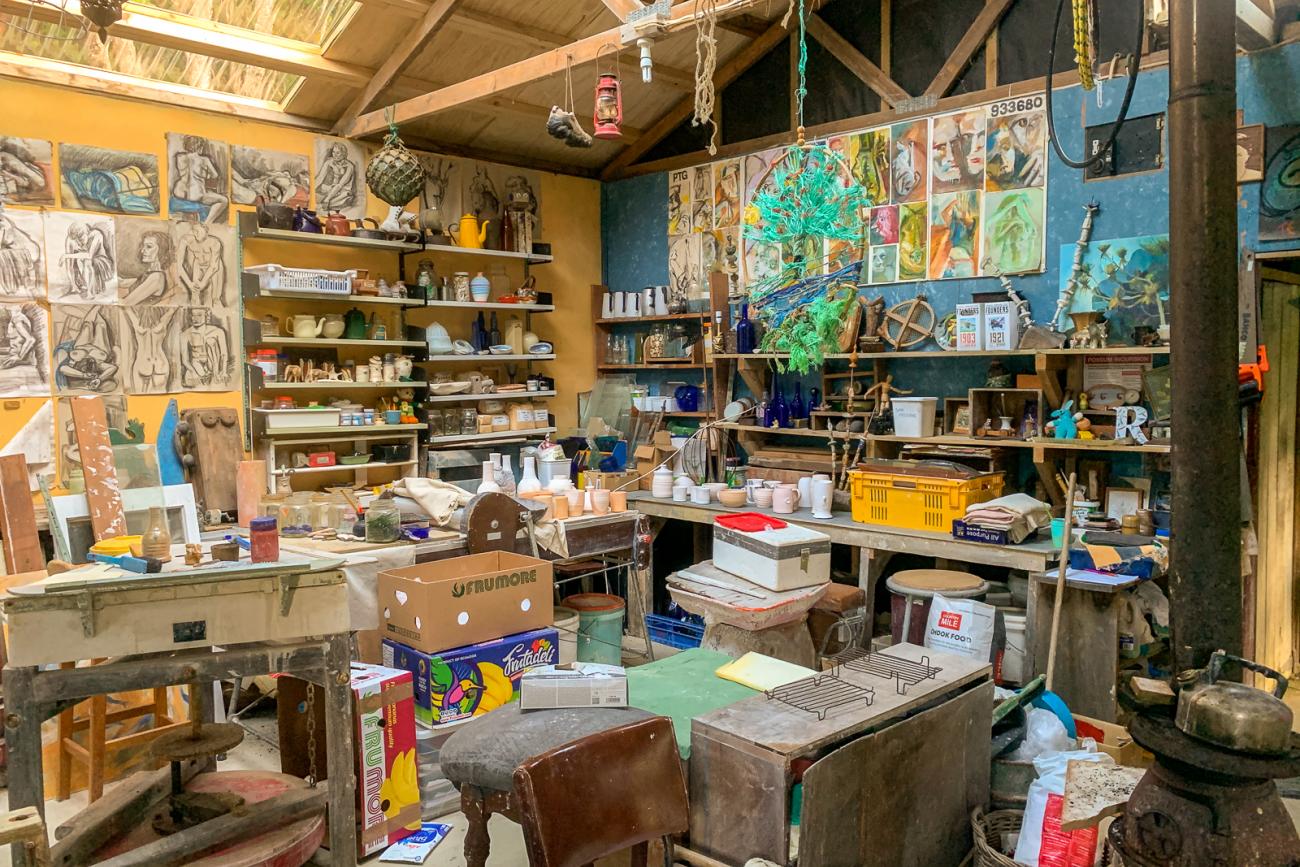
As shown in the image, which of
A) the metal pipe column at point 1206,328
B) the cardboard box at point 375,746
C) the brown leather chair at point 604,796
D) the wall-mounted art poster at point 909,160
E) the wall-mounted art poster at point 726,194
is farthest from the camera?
the wall-mounted art poster at point 726,194

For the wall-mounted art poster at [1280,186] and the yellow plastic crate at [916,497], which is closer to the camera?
the wall-mounted art poster at [1280,186]

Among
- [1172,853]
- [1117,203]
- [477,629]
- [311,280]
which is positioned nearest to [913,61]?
[1117,203]

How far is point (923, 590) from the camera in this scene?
14.1 ft

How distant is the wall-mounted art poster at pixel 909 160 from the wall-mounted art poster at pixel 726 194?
1.27 meters

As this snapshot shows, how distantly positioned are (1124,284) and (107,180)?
5.91 metres

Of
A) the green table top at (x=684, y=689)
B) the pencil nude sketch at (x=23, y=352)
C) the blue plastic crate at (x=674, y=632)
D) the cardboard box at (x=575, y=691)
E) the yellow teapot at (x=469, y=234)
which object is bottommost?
the blue plastic crate at (x=674, y=632)

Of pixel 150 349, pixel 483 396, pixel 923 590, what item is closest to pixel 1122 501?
pixel 923 590

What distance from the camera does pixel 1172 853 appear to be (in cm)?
215

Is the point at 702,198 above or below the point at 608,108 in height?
above

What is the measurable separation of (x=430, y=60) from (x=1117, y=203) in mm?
4389

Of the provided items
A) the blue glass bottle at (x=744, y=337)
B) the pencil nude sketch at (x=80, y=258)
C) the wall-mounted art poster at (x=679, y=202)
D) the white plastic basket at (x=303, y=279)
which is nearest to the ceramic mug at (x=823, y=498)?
the blue glass bottle at (x=744, y=337)

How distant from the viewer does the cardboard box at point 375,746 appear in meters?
3.12

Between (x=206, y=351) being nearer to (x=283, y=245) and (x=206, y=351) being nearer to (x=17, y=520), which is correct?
(x=283, y=245)

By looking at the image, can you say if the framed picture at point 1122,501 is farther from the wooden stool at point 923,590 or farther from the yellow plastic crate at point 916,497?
the wooden stool at point 923,590
